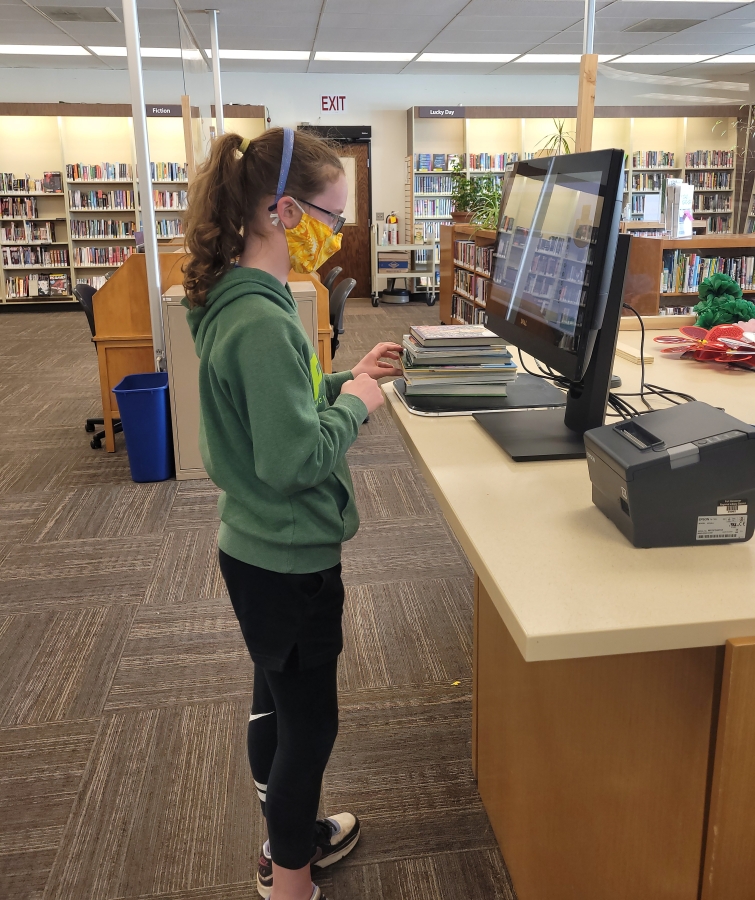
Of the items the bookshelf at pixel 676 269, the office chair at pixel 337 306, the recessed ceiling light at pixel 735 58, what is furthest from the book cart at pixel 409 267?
the office chair at pixel 337 306

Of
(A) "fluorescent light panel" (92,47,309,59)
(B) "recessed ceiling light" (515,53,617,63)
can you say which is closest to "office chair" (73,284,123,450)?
(A) "fluorescent light panel" (92,47,309,59)

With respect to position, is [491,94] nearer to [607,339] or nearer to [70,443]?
[70,443]

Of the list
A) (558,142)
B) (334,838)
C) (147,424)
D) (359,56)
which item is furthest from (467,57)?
(334,838)

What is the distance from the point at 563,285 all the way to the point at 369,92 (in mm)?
9742

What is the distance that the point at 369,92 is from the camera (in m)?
9.95

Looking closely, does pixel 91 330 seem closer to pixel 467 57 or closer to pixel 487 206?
pixel 487 206

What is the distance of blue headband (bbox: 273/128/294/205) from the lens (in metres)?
1.11

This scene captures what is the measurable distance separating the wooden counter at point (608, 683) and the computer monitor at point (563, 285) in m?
0.11

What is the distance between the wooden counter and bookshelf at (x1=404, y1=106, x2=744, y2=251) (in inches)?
361

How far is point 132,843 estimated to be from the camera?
5.13 feet

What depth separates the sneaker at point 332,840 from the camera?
1.50 metres

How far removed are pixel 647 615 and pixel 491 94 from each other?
421 inches

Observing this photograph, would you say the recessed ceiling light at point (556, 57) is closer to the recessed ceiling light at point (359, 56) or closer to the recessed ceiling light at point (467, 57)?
the recessed ceiling light at point (467, 57)

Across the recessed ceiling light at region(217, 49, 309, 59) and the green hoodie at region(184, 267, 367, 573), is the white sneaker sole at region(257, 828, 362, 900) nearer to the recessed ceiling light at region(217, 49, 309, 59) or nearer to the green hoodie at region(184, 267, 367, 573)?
the green hoodie at region(184, 267, 367, 573)
